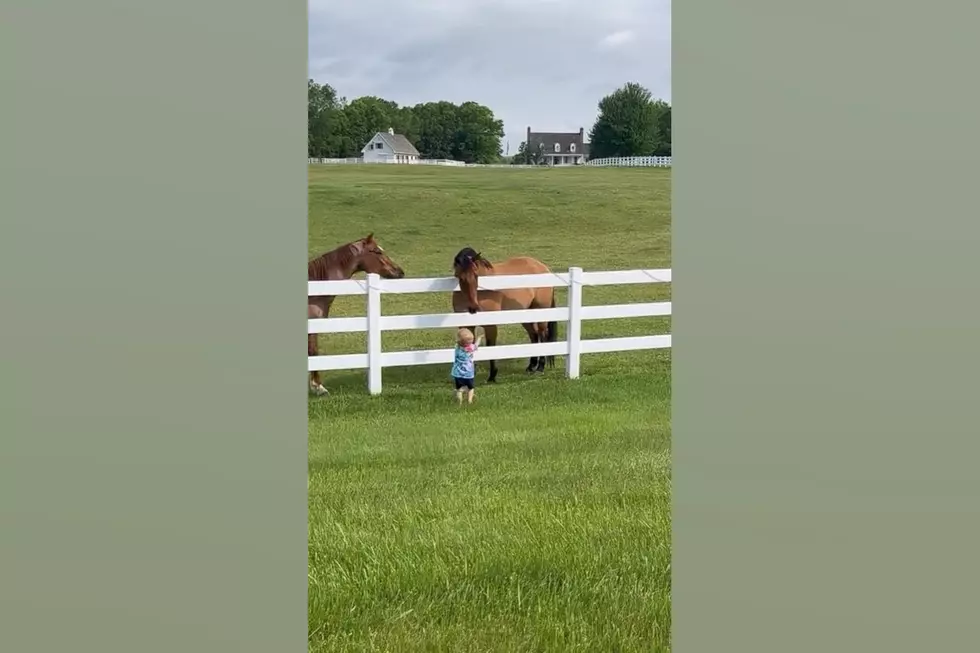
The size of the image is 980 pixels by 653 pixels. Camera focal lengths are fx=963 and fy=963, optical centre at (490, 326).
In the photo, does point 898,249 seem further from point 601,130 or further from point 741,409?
point 601,130

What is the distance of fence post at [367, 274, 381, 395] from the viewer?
596 centimetres

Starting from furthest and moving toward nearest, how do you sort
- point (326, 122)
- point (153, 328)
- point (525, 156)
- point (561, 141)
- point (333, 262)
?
point (561, 141)
point (525, 156)
point (326, 122)
point (333, 262)
point (153, 328)

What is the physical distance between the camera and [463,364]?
5.70m

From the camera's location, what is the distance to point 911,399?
1463mm

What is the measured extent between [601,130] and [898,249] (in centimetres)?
1536

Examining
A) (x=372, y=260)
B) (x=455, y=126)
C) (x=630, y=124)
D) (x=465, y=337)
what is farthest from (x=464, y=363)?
(x=630, y=124)

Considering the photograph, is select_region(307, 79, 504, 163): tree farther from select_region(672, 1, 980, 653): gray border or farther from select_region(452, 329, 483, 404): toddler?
select_region(672, 1, 980, 653): gray border

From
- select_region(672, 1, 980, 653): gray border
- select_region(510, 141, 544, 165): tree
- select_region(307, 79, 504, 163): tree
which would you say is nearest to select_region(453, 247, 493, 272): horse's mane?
select_region(672, 1, 980, 653): gray border

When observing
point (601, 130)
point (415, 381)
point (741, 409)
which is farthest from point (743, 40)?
point (601, 130)

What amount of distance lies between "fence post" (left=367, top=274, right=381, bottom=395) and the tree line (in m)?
8.69

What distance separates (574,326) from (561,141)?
1197 centimetres

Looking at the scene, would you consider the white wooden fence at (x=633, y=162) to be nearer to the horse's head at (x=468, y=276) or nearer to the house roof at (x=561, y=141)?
the house roof at (x=561, y=141)

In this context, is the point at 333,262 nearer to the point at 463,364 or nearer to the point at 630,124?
the point at 463,364

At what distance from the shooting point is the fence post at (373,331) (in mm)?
5957
